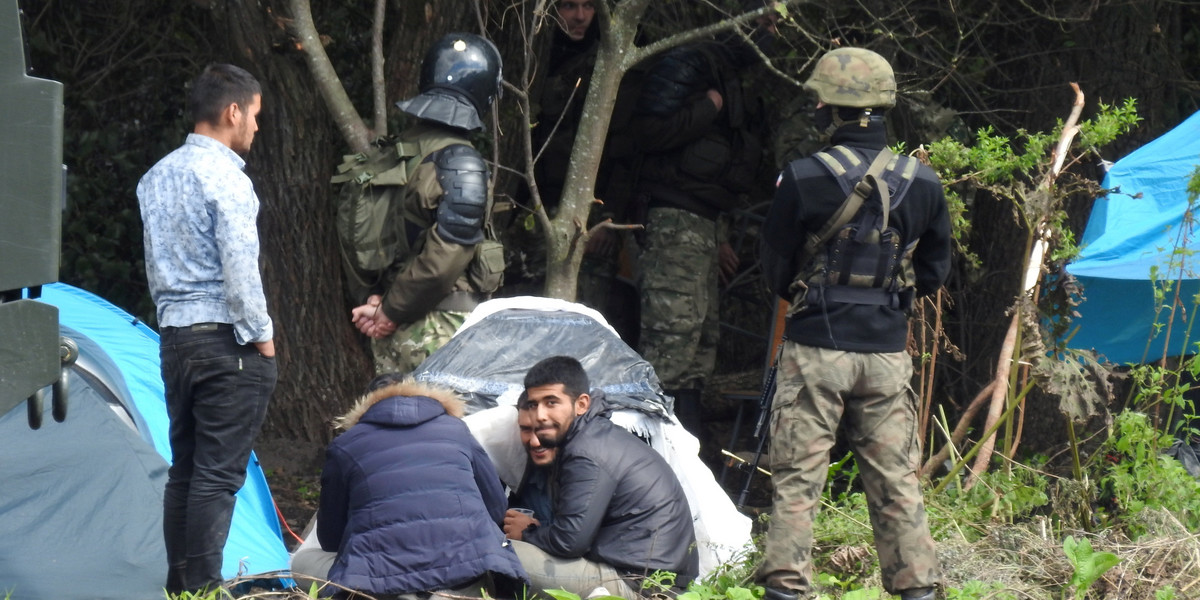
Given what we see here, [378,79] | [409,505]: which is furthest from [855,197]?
[378,79]

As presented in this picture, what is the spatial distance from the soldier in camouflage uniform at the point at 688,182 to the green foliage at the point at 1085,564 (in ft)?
8.44

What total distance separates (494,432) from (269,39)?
238 cm

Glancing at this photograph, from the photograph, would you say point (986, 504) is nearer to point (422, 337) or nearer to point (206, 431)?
point (422, 337)

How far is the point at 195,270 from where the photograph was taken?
3.63 meters

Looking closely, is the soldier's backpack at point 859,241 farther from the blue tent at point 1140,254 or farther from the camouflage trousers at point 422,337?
the camouflage trousers at point 422,337

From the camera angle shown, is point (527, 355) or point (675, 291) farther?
point (675, 291)

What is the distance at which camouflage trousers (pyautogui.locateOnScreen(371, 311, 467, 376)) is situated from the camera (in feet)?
15.5

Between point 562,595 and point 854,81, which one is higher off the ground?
point 854,81

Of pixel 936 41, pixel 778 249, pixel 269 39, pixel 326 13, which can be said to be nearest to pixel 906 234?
pixel 778 249

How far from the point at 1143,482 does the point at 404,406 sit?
243 centimetres

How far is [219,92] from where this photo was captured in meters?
3.66

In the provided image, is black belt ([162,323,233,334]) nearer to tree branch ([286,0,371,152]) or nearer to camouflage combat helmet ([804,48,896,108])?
tree branch ([286,0,371,152])

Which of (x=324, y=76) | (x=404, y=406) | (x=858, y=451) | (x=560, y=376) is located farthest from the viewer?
(x=324, y=76)

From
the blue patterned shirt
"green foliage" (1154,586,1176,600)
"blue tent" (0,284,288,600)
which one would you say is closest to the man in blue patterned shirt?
the blue patterned shirt
